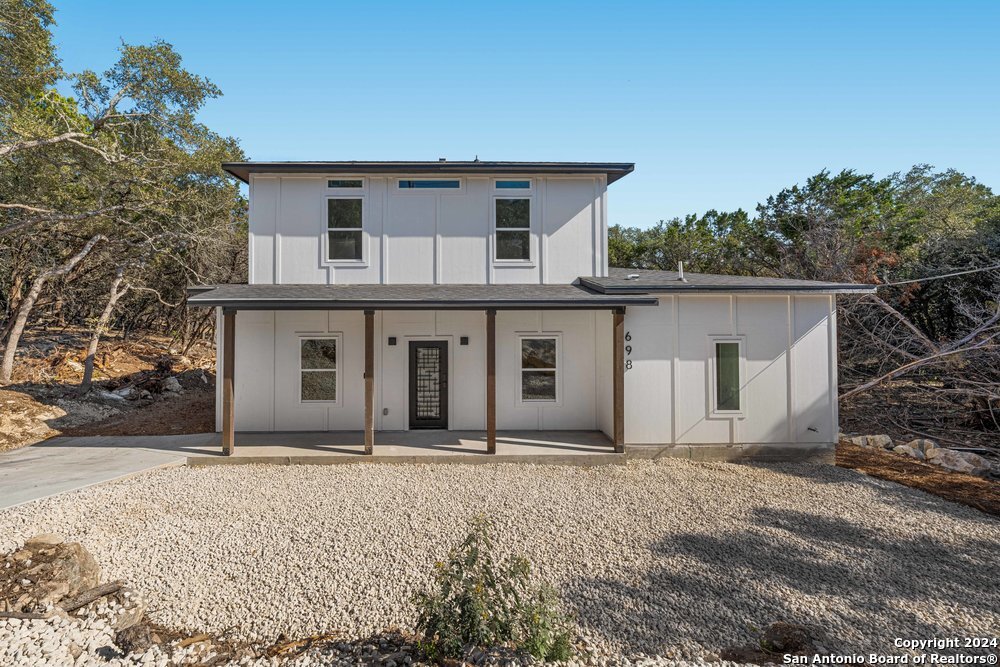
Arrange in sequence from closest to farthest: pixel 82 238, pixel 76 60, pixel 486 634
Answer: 1. pixel 486 634
2. pixel 76 60
3. pixel 82 238

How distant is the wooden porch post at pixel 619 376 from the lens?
814cm

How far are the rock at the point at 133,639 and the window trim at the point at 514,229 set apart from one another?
7.76m

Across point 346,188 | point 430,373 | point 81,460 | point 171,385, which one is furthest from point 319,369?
point 171,385

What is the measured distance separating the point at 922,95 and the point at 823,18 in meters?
2.62

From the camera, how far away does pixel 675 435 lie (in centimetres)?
853

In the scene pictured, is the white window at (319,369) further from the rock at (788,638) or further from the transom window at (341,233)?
A: the rock at (788,638)

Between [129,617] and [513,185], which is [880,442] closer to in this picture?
[513,185]

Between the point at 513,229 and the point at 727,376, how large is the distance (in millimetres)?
5034

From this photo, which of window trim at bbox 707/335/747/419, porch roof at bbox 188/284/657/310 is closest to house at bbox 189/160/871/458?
porch roof at bbox 188/284/657/310

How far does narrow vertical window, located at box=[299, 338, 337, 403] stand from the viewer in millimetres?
9664

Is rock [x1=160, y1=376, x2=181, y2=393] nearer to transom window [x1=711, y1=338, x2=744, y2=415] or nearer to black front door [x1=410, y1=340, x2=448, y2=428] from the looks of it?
black front door [x1=410, y1=340, x2=448, y2=428]

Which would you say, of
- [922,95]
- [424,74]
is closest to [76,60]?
[424,74]

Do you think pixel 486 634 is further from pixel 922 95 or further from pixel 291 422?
pixel 922 95

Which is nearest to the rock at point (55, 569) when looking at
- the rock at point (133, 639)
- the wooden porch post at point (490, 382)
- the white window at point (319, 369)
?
the rock at point (133, 639)
